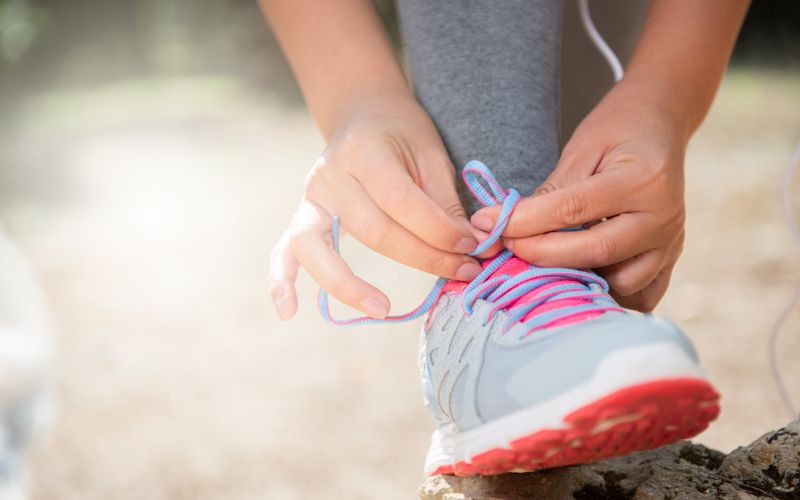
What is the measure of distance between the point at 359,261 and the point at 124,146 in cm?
325

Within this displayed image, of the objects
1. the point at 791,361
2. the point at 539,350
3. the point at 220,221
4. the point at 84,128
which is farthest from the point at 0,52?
the point at 539,350

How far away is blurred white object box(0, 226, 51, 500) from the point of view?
106cm

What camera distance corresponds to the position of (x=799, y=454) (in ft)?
3.23

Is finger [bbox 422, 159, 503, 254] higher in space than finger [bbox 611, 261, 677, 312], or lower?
higher

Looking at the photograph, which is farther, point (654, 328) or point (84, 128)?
point (84, 128)

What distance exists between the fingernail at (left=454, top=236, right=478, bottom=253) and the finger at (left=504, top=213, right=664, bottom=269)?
5 centimetres

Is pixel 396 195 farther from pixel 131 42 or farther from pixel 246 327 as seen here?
pixel 131 42

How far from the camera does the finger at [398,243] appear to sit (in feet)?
3.26

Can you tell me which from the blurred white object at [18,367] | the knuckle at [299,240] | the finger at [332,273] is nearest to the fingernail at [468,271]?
the finger at [332,273]

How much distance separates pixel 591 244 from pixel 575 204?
55 millimetres

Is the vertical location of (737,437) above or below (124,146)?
above

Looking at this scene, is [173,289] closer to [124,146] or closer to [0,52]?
[124,146]

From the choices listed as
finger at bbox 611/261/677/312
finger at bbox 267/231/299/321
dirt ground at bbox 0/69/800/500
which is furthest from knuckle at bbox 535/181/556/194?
dirt ground at bbox 0/69/800/500

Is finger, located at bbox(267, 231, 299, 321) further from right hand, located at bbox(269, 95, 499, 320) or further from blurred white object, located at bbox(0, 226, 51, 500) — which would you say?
blurred white object, located at bbox(0, 226, 51, 500)
